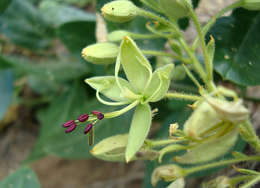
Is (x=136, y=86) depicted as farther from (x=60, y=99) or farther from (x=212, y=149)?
(x=60, y=99)

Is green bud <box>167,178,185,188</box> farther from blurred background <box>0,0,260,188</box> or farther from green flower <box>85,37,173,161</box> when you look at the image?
blurred background <box>0,0,260,188</box>

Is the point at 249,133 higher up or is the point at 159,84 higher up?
the point at 159,84

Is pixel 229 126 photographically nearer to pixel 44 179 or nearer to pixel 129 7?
pixel 129 7

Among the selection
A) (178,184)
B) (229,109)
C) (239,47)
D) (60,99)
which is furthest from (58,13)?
(229,109)

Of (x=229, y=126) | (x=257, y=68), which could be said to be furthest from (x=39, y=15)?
(x=229, y=126)

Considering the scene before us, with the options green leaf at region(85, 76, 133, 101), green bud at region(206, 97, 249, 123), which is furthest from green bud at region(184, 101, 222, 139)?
green leaf at region(85, 76, 133, 101)

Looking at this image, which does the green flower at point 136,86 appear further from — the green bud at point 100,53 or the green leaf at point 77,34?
the green leaf at point 77,34

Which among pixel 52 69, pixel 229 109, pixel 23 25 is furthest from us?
pixel 23 25
